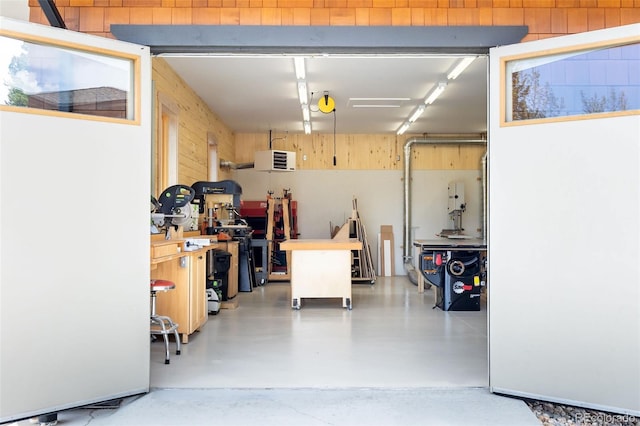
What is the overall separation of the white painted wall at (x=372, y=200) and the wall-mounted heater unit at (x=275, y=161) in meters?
1.00

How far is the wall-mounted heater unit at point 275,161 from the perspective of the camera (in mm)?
10812

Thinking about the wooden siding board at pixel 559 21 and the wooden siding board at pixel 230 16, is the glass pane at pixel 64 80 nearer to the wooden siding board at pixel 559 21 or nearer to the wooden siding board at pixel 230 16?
the wooden siding board at pixel 230 16

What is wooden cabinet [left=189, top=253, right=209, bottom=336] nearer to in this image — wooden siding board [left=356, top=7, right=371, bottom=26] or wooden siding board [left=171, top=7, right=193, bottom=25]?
wooden siding board [left=171, top=7, right=193, bottom=25]

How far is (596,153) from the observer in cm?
338

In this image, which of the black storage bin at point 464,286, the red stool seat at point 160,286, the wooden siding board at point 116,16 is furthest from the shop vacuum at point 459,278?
the wooden siding board at point 116,16

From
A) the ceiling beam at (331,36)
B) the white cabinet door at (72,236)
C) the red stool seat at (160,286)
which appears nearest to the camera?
the white cabinet door at (72,236)

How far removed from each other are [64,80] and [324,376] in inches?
115

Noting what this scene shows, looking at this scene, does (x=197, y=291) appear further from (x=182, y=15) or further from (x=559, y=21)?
(x=559, y=21)

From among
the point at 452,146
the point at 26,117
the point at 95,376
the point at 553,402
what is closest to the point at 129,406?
the point at 95,376

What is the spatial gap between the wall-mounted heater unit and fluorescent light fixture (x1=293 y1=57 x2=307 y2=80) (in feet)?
12.1

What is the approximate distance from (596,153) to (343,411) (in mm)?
2411

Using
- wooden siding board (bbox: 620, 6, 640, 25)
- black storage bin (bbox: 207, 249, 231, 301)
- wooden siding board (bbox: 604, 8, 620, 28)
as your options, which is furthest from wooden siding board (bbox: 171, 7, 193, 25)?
black storage bin (bbox: 207, 249, 231, 301)

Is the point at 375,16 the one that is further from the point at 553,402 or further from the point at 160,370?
the point at 160,370

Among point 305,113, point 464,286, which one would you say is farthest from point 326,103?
point 464,286
